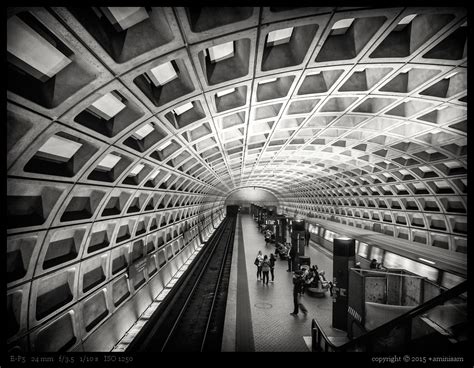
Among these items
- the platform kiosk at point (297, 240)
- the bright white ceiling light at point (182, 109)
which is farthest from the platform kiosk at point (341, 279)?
the bright white ceiling light at point (182, 109)

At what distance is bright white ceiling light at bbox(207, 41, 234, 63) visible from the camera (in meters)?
4.65

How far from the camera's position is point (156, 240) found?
490 inches

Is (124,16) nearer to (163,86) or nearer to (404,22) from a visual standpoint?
(163,86)

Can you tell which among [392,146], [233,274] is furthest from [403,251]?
[233,274]

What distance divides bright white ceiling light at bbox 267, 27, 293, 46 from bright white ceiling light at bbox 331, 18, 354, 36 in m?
0.85

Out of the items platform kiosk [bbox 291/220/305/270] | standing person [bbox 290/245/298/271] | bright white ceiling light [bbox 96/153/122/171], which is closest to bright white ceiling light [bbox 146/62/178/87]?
bright white ceiling light [bbox 96/153/122/171]

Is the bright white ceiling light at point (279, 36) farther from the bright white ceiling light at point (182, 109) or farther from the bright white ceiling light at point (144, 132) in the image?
the bright white ceiling light at point (144, 132)

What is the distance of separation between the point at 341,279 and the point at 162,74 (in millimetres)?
7494

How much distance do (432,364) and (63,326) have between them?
23.3ft

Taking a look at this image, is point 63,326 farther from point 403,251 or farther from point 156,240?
point 403,251

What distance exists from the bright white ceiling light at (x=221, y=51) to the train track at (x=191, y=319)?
25.6 feet

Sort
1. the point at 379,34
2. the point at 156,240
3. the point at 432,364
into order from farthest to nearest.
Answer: the point at 156,240, the point at 379,34, the point at 432,364

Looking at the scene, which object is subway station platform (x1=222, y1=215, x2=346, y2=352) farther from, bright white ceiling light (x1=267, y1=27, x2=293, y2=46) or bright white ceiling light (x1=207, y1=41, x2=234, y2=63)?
bright white ceiling light (x1=267, y1=27, x2=293, y2=46)

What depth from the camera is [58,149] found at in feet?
15.2
